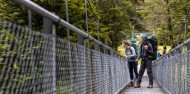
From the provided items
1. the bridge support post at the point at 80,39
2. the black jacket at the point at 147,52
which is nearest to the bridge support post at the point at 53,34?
the bridge support post at the point at 80,39

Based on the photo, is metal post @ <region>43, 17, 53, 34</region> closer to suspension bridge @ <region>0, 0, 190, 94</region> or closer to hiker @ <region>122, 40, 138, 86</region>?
suspension bridge @ <region>0, 0, 190, 94</region>

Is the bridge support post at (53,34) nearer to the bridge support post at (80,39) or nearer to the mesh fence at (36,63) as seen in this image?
the mesh fence at (36,63)

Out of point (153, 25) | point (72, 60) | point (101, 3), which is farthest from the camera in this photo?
point (153, 25)

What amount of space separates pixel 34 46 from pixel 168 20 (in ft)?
76.4

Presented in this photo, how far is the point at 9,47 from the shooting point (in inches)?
64.3

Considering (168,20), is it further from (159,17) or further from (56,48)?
(56,48)

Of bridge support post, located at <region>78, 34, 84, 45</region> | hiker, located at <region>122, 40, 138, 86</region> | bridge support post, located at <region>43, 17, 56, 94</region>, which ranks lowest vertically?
hiker, located at <region>122, 40, 138, 86</region>

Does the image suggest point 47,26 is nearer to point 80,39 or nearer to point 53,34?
point 53,34

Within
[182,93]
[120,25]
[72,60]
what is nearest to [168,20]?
[120,25]

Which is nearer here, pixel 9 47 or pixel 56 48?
pixel 9 47

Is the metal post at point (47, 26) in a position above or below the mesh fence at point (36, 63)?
above

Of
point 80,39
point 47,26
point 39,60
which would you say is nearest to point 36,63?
point 39,60

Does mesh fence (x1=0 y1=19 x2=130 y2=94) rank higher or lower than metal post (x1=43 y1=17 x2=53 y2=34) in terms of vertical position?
lower

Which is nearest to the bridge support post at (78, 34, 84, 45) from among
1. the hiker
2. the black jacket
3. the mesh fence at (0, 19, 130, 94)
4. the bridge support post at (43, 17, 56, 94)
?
the mesh fence at (0, 19, 130, 94)
